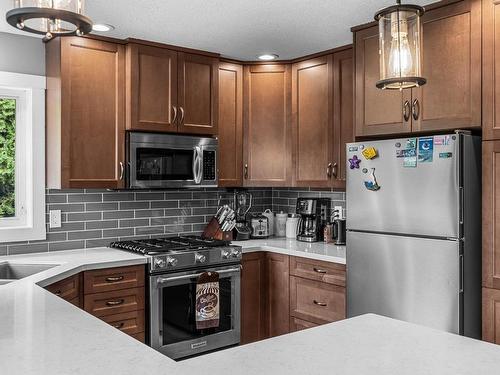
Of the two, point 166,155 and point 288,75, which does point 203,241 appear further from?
point 288,75

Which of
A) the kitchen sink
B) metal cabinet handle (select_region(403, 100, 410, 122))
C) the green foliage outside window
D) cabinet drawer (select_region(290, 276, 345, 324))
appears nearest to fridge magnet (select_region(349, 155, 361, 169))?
metal cabinet handle (select_region(403, 100, 410, 122))

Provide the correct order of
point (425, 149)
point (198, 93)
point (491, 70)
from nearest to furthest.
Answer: point (491, 70) < point (425, 149) < point (198, 93)

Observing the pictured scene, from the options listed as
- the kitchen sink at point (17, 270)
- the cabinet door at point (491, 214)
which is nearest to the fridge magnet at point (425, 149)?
the cabinet door at point (491, 214)

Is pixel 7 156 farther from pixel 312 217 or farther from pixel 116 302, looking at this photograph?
pixel 312 217

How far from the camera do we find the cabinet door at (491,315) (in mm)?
2559

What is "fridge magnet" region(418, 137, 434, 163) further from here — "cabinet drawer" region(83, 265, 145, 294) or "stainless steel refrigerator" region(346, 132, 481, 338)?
"cabinet drawer" region(83, 265, 145, 294)

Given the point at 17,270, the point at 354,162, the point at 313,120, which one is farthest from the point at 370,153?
the point at 17,270

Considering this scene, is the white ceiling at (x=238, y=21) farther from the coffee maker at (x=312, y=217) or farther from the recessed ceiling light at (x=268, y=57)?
the coffee maker at (x=312, y=217)

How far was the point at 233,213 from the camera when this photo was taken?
13.5 ft

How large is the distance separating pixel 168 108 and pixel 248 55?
798mm

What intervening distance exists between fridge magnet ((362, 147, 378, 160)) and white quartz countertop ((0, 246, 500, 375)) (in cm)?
142

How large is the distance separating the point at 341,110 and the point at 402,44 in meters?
2.17

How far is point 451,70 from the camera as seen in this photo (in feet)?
9.01

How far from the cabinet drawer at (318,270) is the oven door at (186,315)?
41cm
